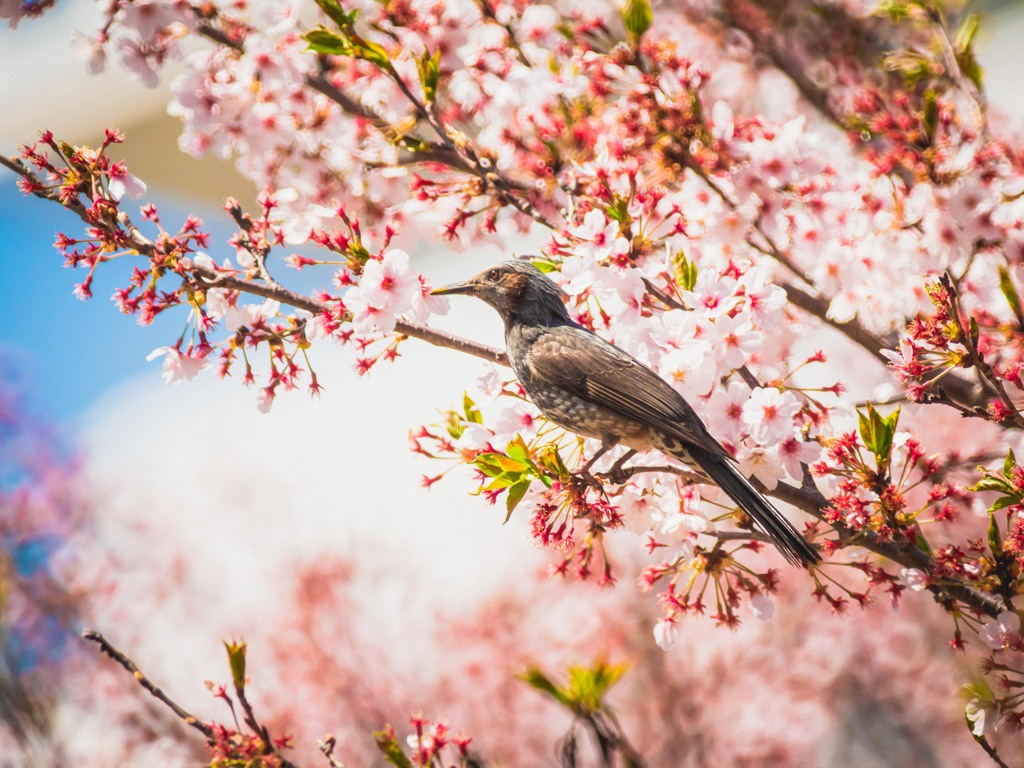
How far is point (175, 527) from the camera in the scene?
422cm

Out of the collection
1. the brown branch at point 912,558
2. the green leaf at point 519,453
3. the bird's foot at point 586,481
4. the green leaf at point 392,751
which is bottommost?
the green leaf at point 392,751

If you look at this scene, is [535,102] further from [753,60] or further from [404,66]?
[753,60]

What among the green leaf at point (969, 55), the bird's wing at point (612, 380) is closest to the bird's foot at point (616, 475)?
the bird's wing at point (612, 380)

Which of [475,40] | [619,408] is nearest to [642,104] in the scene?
[475,40]

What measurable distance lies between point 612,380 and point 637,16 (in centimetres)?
95

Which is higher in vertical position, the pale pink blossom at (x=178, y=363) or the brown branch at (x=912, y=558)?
the brown branch at (x=912, y=558)

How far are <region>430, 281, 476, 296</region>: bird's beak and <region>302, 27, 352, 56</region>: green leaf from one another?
57 centimetres

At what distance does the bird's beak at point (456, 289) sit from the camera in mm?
1668

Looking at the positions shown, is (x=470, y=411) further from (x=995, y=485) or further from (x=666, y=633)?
(x=995, y=485)

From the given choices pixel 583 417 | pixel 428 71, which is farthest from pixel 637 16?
pixel 583 417

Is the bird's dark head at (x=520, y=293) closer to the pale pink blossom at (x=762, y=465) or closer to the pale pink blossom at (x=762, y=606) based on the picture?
the pale pink blossom at (x=762, y=465)

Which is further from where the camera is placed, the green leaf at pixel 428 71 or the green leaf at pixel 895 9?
the green leaf at pixel 895 9

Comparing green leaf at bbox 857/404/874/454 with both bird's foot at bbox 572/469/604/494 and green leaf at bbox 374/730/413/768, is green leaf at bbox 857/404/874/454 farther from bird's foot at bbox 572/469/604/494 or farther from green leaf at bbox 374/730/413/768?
green leaf at bbox 374/730/413/768

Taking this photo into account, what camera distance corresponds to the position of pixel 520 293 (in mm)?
1887
